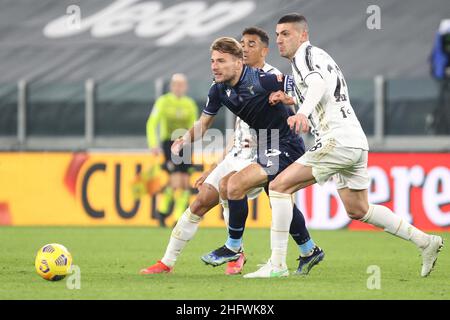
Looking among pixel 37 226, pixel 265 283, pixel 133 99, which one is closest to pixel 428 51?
pixel 133 99

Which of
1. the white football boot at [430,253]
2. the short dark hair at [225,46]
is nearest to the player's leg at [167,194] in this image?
the short dark hair at [225,46]

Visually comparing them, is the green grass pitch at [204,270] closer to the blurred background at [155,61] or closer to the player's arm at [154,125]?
the player's arm at [154,125]

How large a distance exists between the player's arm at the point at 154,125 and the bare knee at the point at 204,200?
246 inches

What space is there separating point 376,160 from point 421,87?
1.82 m

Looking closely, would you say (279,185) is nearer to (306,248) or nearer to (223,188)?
(223,188)

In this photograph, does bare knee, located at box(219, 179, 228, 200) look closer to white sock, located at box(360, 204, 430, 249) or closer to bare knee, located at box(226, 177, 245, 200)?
bare knee, located at box(226, 177, 245, 200)

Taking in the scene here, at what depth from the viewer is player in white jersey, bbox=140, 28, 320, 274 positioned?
872 centimetres

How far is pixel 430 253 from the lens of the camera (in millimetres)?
8375

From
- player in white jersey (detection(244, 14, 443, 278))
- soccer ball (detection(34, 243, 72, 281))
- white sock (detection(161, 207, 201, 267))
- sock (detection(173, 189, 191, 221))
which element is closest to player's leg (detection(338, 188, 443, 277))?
player in white jersey (detection(244, 14, 443, 278))

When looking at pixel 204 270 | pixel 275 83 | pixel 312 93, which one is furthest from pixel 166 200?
pixel 312 93

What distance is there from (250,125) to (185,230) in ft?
3.35

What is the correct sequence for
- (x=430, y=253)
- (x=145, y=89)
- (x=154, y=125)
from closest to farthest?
(x=430, y=253), (x=154, y=125), (x=145, y=89)

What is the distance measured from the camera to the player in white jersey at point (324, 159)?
825 centimetres

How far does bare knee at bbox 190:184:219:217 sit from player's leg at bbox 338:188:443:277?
1049mm
